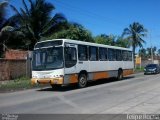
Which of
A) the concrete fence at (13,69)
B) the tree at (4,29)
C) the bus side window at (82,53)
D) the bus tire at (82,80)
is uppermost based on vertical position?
the tree at (4,29)

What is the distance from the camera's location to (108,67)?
84.7 ft

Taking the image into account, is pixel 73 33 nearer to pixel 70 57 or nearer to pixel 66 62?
pixel 70 57

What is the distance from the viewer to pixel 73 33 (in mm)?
40781

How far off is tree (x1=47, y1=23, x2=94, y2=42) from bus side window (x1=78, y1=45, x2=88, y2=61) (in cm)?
1632

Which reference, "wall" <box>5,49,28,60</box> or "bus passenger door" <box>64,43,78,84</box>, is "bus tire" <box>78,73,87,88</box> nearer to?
"bus passenger door" <box>64,43,78,84</box>

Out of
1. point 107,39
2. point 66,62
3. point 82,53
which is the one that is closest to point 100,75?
point 82,53

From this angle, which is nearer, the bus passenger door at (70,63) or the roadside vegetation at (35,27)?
the bus passenger door at (70,63)

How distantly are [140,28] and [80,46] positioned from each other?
186 ft

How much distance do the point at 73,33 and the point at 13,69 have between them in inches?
525

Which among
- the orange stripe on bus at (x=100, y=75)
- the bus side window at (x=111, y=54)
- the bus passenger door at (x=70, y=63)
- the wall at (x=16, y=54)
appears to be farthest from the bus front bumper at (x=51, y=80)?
the wall at (x=16, y=54)

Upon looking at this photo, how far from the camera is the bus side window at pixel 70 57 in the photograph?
64.2 feet

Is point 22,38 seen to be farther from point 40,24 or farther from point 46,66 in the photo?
point 46,66

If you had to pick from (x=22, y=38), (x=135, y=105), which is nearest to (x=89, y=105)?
(x=135, y=105)

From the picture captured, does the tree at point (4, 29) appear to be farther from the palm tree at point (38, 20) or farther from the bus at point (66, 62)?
the bus at point (66, 62)
